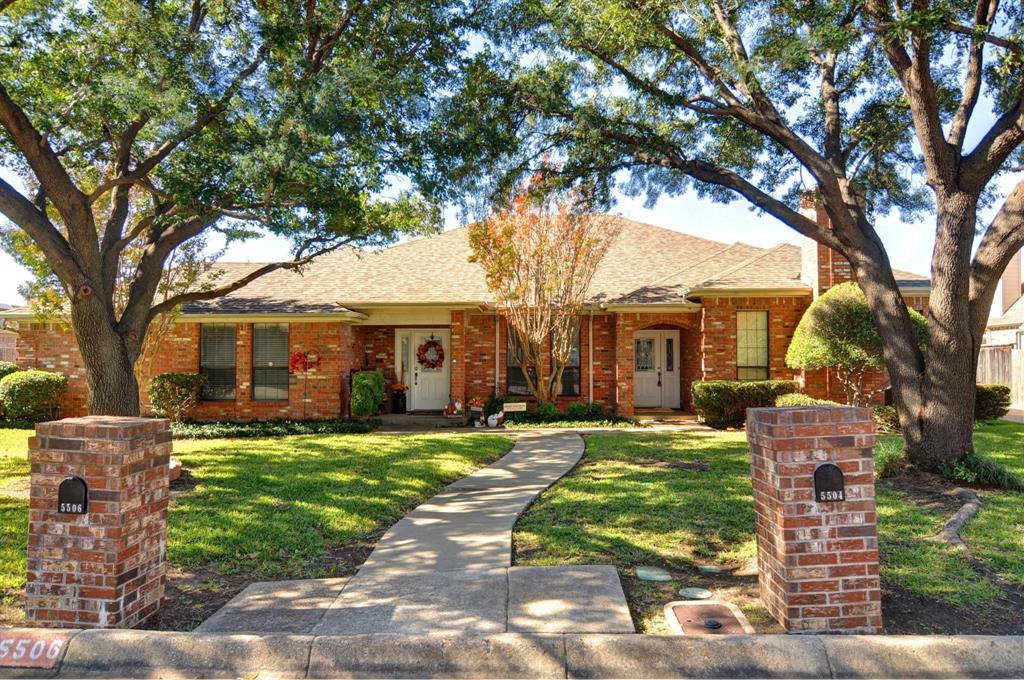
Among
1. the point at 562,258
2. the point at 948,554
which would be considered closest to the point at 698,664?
the point at 948,554

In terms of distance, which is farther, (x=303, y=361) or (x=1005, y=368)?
(x=1005, y=368)

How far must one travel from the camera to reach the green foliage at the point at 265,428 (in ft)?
43.9

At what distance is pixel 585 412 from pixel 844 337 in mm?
5925

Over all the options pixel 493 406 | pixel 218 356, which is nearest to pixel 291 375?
pixel 218 356

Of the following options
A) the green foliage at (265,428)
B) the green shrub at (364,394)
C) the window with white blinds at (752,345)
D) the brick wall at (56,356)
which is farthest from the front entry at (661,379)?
the brick wall at (56,356)

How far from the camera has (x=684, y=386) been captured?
17062mm

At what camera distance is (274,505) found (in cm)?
684

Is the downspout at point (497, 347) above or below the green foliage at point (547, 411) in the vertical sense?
above

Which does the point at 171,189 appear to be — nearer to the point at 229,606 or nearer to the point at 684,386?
the point at 229,606

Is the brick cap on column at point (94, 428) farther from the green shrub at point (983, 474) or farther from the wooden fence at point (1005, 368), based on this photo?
the wooden fence at point (1005, 368)

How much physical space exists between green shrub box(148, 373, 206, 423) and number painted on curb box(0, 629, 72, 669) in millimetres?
11994

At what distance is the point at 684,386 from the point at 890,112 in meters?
8.82

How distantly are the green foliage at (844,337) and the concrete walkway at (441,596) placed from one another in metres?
9.79

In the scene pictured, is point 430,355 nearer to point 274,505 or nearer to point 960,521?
point 274,505
